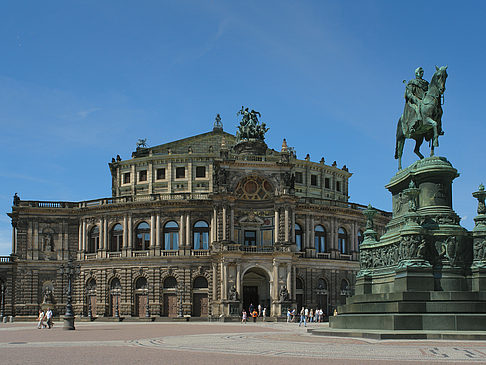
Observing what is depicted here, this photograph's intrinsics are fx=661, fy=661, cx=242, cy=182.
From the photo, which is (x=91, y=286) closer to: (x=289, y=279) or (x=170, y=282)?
(x=170, y=282)

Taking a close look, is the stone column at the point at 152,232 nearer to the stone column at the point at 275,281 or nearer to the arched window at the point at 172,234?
the arched window at the point at 172,234

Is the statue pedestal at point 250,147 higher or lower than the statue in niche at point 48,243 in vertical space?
higher

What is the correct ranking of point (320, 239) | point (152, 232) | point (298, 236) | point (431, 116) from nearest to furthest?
point (431, 116) < point (152, 232) < point (298, 236) < point (320, 239)

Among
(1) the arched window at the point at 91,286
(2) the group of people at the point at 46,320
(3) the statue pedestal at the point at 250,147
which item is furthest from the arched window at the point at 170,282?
(2) the group of people at the point at 46,320

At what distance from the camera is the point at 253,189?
243 feet

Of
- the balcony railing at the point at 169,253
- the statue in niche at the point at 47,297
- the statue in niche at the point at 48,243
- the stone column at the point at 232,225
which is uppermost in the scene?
the stone column at the point at 232,225

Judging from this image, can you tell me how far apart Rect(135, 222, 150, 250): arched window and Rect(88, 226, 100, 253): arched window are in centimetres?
559

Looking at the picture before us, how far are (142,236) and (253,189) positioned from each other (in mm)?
14490

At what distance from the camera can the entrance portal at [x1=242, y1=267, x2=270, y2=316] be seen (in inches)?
2886

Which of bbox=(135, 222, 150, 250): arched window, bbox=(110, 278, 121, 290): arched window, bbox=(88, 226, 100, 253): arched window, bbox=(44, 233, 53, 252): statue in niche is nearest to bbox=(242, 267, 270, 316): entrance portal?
bbox=(135, 222, 150, 250): arched window

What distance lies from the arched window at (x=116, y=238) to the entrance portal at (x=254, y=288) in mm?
15883

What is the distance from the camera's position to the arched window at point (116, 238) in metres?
78.4

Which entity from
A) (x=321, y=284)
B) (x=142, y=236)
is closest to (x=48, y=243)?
(x=142, y=236)

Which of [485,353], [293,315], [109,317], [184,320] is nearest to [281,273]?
[293,315]
